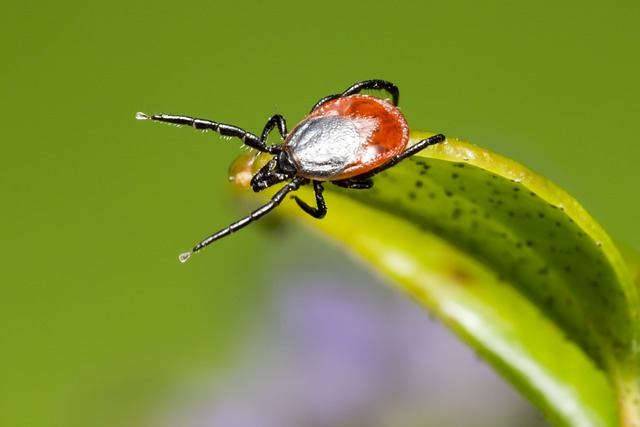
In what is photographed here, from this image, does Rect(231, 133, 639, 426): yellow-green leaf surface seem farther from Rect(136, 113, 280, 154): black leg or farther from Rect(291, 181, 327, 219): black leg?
Rect(136, 113, 280, 154): black leg

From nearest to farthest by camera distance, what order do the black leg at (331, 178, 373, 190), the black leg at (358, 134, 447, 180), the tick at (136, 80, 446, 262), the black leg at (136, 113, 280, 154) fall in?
the black leg at (358, 134, 447, 180)
the black leg at (331, 178, 373, 190)
the tick at (136, 80, 446, 262)
the black leg at (136, 113, 280, 154)

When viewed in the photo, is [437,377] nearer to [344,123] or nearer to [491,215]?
[344,123]

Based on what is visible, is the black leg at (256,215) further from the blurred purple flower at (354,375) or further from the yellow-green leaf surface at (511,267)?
the blurred purple flower at (354,375)

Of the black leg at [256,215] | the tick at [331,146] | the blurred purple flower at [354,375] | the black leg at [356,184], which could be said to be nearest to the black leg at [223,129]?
the tick at [331,146]

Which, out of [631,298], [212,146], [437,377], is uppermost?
[212,146]

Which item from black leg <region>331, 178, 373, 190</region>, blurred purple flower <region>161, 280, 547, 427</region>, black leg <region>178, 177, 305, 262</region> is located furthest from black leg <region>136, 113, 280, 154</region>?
blurred purple flower <region>161, 280, 547, 427</region>

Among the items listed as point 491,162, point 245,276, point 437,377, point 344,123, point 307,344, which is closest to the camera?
point 491,162

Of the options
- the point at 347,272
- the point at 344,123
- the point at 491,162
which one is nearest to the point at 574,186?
the point at 347,272
